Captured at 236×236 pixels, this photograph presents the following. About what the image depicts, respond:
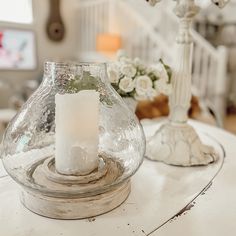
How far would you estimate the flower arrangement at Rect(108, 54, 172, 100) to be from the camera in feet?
2.57

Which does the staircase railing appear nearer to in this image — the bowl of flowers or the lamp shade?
the lamp shade

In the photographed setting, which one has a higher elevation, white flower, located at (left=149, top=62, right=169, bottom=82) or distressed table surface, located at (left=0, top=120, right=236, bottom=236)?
white flower, located at (left=149, top=62, right=169, bottom=82)

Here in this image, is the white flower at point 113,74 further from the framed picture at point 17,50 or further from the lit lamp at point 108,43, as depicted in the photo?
the framed picture at point 17,50

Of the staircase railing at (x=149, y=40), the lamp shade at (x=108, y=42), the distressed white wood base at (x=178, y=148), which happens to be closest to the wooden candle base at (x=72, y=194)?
the distressed white wood base at (x=178, y=148)

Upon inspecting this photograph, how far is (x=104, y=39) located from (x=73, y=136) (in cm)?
326

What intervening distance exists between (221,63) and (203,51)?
0.28m

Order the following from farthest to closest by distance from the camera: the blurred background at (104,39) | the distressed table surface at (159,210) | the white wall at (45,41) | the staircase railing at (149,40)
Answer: the white wall at (45,41) → the blurred background at (104,39) → the staircase railing at (149,40) → the distressed table surface at (159,210)

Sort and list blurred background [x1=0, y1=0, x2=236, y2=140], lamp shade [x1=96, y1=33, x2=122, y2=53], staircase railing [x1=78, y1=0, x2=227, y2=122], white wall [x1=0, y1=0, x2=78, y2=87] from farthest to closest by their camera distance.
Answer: white wall [x1=0, y1=0, x2=78, y2=87], lamp shade [x1=96, y1=33, x2=122, y2=53], blurred background [x1=0, y1=0, x2=236, y2=140], staircase railing [x1=78, y1=0, x2=227, y2=122]

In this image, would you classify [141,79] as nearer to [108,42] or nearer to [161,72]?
[161,72]

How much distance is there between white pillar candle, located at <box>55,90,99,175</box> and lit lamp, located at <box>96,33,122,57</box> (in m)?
3.21

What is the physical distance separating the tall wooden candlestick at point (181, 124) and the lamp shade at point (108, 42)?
2957mm

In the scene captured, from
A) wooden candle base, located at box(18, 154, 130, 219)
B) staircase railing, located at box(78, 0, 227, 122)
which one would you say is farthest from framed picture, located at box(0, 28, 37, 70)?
wooden candle base, located at box(18, 154, 130, 219)

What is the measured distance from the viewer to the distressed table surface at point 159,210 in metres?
0.46

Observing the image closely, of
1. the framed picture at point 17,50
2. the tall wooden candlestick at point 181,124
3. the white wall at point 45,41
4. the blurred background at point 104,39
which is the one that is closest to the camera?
the tall wooden candlestick at point 181,124
